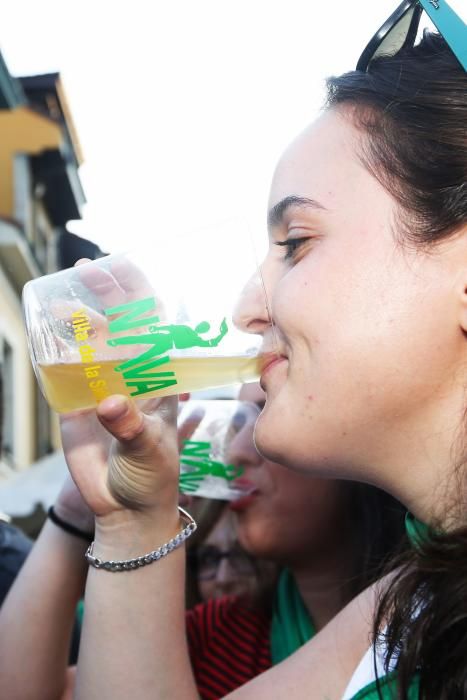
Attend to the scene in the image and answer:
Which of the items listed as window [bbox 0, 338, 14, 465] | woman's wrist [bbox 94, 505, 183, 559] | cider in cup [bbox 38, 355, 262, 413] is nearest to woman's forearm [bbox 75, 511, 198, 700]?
woman's wrist [bbox 94, 505, 183, 559]

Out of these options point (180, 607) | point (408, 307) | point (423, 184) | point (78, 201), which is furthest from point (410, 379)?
point (78, 201)

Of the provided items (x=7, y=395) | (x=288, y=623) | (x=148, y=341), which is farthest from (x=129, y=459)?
(x=7, y=395)

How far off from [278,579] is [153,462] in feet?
3.69

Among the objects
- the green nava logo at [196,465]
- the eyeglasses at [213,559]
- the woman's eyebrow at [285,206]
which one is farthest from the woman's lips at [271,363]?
the eyeglasses at [213,559]

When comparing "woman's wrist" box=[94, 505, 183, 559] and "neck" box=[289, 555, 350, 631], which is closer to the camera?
"woman's wrist" box=[94, 505, 183, 559]

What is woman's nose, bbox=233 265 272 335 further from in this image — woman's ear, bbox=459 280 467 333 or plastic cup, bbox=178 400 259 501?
plastic cup, bbox=178 400 259 501

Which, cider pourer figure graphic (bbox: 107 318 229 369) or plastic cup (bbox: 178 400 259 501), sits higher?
cider pourer figure graphic (bbox: 107 318 229 369)

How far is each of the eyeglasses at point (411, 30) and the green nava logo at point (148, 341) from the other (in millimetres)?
712

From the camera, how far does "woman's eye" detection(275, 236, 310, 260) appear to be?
61.5 inches

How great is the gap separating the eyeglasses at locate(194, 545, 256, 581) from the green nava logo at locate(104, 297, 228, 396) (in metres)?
1.39

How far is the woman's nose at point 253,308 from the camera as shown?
4.91ft

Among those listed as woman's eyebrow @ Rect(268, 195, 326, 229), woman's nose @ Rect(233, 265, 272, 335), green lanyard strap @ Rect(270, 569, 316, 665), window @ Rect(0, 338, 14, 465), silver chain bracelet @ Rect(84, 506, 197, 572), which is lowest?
window @ Rect(0, 338, 14, 465)

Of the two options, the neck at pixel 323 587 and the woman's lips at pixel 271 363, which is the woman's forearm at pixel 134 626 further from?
the neck at pixel 323 587

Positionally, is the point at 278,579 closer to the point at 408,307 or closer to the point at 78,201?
the point at 408,307
